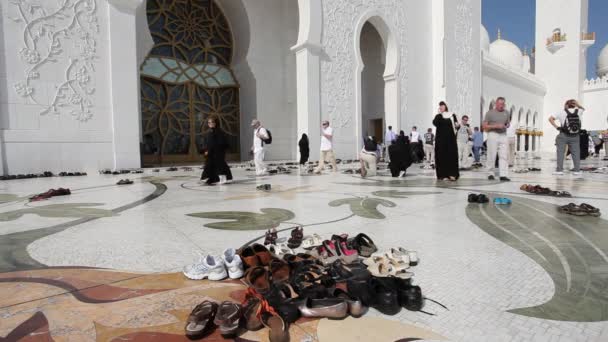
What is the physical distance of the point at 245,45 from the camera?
1032cm

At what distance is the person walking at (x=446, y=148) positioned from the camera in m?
4.71

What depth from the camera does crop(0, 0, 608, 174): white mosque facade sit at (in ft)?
18.8

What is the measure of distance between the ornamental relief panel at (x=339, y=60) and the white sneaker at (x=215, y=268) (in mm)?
→ 8143

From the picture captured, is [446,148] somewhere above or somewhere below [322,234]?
above

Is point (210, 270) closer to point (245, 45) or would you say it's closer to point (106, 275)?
point (106, 275)

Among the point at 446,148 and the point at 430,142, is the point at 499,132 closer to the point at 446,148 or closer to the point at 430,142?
the point at 446,148

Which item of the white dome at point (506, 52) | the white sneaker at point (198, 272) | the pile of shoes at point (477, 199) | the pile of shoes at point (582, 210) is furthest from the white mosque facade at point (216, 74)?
the white dome at point (506, 52)

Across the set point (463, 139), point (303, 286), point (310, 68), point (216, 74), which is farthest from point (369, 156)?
point (216, 74)

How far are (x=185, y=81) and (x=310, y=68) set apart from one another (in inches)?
141

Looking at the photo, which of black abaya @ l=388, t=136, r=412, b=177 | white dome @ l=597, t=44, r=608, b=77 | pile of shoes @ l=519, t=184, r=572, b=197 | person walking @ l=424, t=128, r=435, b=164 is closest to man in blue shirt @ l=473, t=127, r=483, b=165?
person walking @ l=424, t=128, r=435, b=164

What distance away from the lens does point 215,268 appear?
1354mm

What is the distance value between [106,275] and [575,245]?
2.12m

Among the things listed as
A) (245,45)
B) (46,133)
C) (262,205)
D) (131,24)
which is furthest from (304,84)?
(262,205)

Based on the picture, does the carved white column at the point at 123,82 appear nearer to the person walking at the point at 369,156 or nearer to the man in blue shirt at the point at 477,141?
the person walking at the point at 369,156
